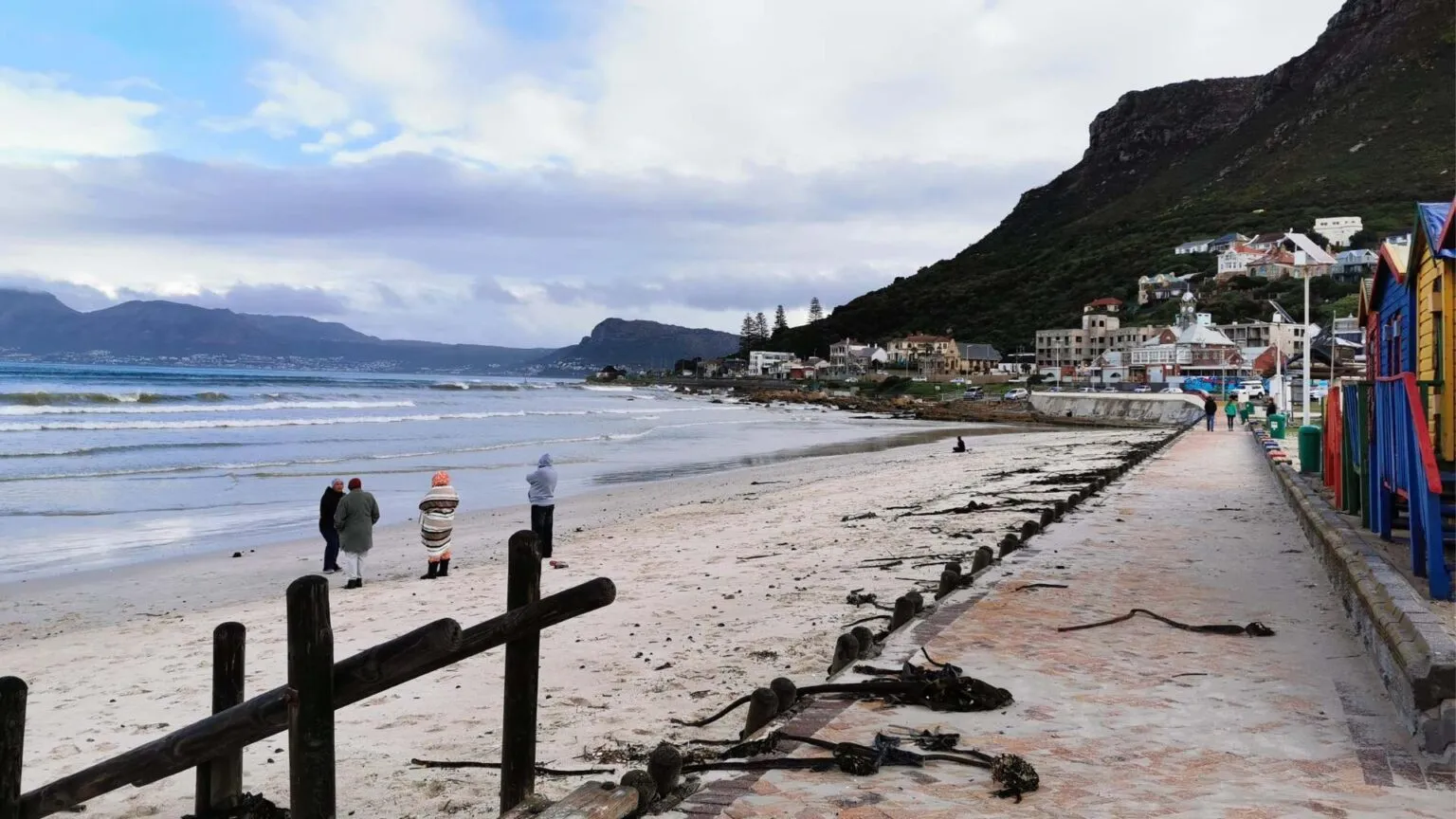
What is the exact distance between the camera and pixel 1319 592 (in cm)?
773

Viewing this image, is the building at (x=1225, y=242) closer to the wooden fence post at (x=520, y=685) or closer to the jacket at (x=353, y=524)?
the jacket at (x=353, y=524)

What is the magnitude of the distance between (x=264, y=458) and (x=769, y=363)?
154 meters

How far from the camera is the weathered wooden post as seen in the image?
13.8 feet

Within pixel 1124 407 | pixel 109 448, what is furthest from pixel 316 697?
pixel 1124 407

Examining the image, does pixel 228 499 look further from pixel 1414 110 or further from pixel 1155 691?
pixel 1414 110

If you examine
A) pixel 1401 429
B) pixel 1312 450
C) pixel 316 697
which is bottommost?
pixel 1312 450

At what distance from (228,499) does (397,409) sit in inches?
1693

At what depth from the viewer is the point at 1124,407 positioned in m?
58.9

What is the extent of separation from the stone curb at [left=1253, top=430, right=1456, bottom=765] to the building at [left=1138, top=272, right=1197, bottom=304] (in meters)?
134

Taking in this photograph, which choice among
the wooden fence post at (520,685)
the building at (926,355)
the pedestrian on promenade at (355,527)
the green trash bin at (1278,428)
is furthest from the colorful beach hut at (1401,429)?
the building at (926,355)

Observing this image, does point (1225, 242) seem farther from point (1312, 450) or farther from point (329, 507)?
point (329, 507)

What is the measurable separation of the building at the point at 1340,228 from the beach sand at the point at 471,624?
421 ft

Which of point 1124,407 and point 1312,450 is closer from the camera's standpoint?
point 1312,450

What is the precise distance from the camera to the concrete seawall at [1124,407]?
172 ft
